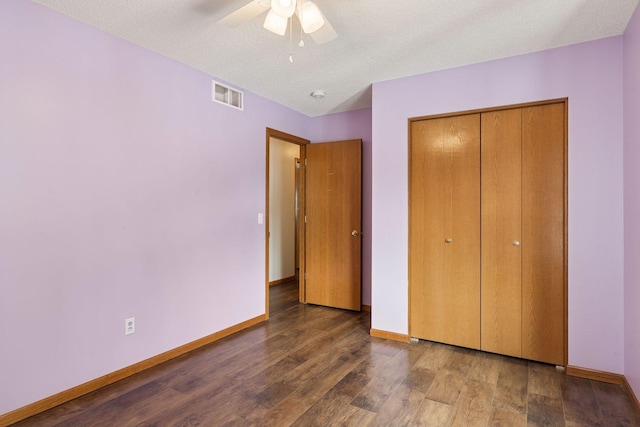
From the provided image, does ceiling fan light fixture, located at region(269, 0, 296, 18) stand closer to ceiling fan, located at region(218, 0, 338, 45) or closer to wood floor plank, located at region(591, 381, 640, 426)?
ceiling fan, located at region(218, 0, 338, 45)

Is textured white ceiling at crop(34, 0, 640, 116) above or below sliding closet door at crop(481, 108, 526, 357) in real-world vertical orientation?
above

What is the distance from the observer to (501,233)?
9.43 feet

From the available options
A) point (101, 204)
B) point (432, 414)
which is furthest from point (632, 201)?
point (101, 204)

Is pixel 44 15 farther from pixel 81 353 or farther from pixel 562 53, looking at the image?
pixel 562 53

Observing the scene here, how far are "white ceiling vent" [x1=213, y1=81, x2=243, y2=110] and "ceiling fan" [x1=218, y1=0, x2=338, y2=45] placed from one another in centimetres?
159

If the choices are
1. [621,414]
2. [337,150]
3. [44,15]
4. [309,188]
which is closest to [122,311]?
[44,15]

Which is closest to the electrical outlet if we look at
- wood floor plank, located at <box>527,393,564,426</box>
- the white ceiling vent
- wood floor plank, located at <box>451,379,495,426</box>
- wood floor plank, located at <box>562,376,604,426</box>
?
the white ceiling vent

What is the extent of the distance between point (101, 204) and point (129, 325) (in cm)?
93

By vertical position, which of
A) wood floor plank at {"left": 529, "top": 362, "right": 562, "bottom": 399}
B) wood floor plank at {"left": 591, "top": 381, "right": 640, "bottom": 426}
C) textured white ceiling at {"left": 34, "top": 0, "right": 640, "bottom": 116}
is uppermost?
textured white ceiling at {"left": 34, "top": 0, "right": 640, "bottom": 116}

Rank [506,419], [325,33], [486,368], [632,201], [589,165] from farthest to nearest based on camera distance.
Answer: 1. [486,368]
2. [589,165]
3. [632,201]
4. [506,419]
5. [325,33]

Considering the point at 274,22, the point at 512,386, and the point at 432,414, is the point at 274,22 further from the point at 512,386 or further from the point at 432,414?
the point at 512,386

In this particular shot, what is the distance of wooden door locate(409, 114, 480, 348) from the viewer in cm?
299

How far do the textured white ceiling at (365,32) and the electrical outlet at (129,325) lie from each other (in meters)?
2.11

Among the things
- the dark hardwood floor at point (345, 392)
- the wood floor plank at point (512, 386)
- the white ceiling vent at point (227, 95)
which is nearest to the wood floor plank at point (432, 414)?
the dark hardwood floor at point (345, 392)
